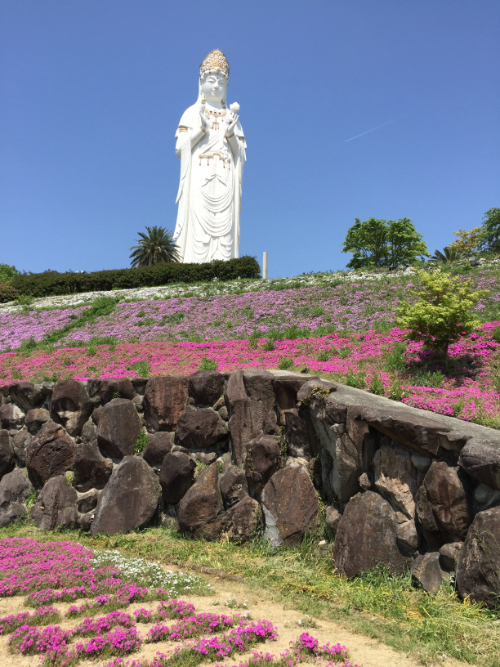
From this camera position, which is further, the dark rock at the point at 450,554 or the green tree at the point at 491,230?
the green tree at the point at 491,230

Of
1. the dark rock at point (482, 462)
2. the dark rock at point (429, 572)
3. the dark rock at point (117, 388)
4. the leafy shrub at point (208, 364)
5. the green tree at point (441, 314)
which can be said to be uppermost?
the green tree at point (441, 314)

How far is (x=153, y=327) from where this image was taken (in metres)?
14.2

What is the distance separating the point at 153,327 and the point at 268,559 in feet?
33.1

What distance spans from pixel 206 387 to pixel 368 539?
2.83m

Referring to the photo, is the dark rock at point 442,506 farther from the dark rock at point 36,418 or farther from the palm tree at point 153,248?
the palm tree at point 153,248

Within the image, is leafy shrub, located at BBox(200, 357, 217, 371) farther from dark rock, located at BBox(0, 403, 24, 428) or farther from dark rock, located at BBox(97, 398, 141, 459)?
dark rock, located at BBox(0, 403, 24, 428)

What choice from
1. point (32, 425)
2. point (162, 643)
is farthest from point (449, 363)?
point (32, 425)

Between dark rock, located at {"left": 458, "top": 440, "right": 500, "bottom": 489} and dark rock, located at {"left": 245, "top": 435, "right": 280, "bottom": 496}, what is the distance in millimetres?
2221

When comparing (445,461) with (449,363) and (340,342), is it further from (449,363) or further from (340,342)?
(340,342)

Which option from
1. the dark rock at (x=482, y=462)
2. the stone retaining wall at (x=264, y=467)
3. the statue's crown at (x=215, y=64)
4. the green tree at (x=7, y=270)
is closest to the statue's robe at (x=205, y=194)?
the statue's crown at (x=215, y=64)

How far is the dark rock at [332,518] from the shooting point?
15.9 ft

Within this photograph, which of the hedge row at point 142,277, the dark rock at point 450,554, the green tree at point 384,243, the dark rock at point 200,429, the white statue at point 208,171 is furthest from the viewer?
the green tree at point 384,243

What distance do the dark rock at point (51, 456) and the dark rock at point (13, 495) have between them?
0.20m

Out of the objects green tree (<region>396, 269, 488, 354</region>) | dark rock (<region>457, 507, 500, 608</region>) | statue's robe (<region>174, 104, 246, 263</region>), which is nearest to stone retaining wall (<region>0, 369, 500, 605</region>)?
dark rock (<region>457, 507, 500, 608</region>)
